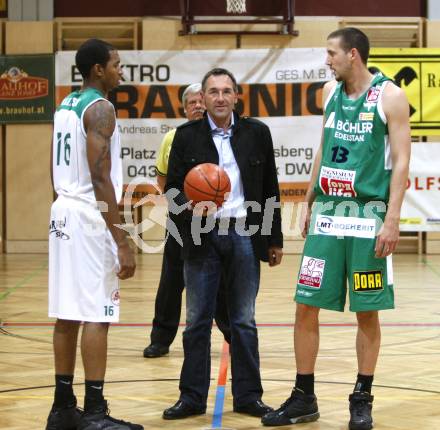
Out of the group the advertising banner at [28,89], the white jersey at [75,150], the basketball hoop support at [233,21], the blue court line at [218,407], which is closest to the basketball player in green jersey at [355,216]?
the blue court line at [218,407]

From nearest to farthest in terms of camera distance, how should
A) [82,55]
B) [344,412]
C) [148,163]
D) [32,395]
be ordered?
[82,55], [344,412], [32,395], [148,163]

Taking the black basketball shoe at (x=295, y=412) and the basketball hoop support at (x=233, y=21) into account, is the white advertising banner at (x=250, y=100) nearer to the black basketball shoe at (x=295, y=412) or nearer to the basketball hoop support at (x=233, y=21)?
the basketball hoop support at (x=233, y=21)

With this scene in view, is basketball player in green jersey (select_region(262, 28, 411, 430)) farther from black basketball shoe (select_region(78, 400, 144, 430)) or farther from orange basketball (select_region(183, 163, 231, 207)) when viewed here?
black basketball shoe (select_region(78, 400, 144, 430))

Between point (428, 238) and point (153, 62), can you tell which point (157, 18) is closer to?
point (153, 62)

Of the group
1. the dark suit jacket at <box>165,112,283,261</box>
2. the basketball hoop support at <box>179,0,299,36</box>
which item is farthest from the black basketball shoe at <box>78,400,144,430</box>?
the basketball hoop support at <box>179,0,299,36</box>

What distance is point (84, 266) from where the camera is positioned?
4.76 metres

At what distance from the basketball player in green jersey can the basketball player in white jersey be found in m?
0.97

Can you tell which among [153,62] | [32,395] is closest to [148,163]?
[153,62]

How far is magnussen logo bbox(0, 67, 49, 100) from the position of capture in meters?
16.4

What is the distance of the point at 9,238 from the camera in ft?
54.2

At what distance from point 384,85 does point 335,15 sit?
1194cm

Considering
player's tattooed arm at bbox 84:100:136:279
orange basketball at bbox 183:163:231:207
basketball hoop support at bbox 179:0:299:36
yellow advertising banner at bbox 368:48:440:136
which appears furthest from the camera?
yellow advertising banner at bbox 368:48:440:136

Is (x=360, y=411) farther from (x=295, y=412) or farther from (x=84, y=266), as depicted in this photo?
(x=84, y=266)

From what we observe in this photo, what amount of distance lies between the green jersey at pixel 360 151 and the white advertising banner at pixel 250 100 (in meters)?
11.0
